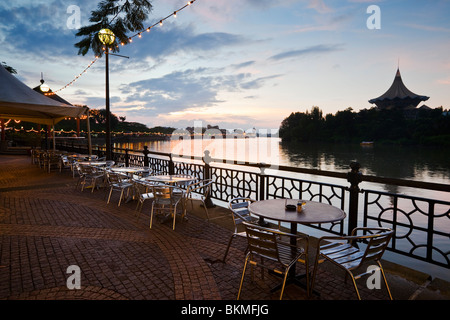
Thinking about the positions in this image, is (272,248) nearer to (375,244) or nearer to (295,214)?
(295,214)

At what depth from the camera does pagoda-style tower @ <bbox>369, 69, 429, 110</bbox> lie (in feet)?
312

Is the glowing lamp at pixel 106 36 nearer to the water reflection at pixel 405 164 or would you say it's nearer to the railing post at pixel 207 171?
the railing post at pixel 207 171

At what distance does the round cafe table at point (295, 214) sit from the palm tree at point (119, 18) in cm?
1184

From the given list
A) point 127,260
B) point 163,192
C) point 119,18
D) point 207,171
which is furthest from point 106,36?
point 127,260

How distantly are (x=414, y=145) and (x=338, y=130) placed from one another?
2169 centimetres

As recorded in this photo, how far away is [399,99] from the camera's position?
95500 mm

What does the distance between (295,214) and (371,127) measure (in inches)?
3267

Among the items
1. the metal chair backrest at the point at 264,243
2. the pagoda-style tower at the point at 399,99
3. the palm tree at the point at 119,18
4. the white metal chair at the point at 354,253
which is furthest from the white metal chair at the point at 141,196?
the pagoda-style tower at the point at 399,99

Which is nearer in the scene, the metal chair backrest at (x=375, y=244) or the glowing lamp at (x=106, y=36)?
the metal chair backrest at (x=375, y=244)

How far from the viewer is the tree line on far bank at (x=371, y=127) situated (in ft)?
209

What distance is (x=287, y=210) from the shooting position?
128 inches

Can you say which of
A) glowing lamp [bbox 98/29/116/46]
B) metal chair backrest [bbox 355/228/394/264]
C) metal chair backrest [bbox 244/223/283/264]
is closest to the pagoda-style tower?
glowing lamp [bbox 98/29/116/46]
